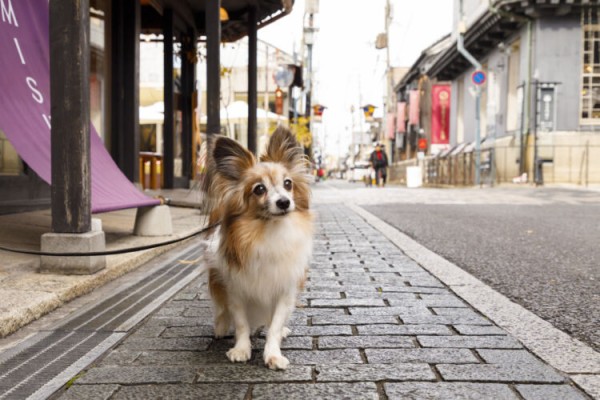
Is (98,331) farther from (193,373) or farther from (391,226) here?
(391,226)

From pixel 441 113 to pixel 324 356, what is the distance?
3667cm

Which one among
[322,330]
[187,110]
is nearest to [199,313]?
[322,330]

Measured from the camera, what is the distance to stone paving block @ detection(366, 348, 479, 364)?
116 inches

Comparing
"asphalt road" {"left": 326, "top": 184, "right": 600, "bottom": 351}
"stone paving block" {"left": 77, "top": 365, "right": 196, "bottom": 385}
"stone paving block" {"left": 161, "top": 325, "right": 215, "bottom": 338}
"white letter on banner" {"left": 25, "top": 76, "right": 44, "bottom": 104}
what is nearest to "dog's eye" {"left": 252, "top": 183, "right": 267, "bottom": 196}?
"stone paving block" {"left": 77, "top": 365, "right": 196, "bottom": 385}

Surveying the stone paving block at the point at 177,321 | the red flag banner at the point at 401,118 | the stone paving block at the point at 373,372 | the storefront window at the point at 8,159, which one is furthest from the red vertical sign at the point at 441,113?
the stone paving block at the point at 373,372

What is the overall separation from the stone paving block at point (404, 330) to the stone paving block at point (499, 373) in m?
0.59

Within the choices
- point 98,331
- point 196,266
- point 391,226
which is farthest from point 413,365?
point 391,226

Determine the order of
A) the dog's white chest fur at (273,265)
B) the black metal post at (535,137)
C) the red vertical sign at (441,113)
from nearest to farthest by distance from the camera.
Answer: the dog's white chest fur at (273,265) → the black metal post at (535,137) → the red vertical sign at (441,113)

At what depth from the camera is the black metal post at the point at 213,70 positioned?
897cm

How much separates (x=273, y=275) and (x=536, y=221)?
8.41 meters

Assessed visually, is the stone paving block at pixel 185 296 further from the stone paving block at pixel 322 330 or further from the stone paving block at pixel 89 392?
the stone paving block at pixel 89 392

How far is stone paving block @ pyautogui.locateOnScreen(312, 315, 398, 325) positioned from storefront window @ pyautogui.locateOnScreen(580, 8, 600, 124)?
24.8 m

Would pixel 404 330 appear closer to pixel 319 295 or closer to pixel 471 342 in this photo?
pixel 471 342

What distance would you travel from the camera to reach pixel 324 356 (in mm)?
3078
